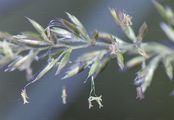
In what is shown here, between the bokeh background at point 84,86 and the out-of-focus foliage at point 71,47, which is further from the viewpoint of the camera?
the bokeh background at point 84,86

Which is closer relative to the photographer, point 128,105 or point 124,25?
point 124,25

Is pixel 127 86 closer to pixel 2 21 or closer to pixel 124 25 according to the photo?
pixel 2 21

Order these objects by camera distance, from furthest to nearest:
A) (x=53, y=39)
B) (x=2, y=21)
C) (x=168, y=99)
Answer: (x=2, y=21)
(x=168, y=99)
(x=53, y=39)

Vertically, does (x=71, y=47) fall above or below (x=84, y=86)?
below

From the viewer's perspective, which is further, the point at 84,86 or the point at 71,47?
the point at 84,86

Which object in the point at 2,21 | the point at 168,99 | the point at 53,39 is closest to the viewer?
the point at 53,39

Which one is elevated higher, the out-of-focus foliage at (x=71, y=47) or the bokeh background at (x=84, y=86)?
the bokeh background at (x=84, y=86)

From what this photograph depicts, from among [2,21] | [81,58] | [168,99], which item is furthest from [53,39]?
[2,21]

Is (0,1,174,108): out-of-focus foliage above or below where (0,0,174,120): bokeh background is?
below
